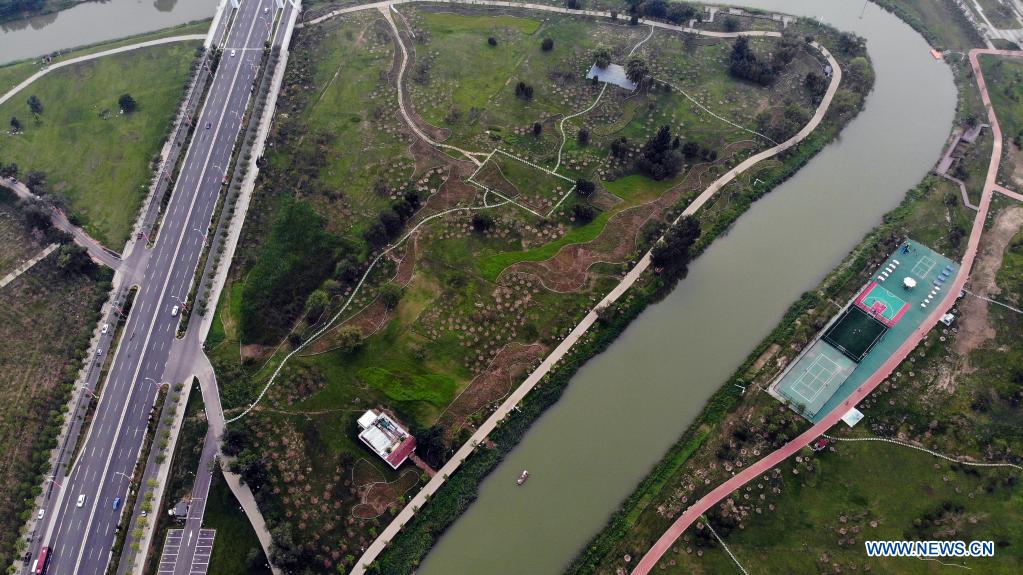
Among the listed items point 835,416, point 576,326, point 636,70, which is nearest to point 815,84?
point 636,70

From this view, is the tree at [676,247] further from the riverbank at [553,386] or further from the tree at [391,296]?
the tree at [391,296]

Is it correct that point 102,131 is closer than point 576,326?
No

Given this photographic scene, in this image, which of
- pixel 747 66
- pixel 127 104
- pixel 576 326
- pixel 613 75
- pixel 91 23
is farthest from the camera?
pixel 91 23

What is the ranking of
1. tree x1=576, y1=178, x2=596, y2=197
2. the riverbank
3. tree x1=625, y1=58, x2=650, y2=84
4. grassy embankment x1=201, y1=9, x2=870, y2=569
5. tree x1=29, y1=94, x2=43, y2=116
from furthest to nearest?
tree x1=29, y1=94, x2=43, y2=116 → tree x1=625, y1=58, x2=650, y2=84 → tree x1=576, y1=178, x2=596, y2=197 → grassy embankment x1=201, y1=9, x2=870, y2=569 → the riverbank

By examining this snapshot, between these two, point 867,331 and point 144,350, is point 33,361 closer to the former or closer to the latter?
point 144,350

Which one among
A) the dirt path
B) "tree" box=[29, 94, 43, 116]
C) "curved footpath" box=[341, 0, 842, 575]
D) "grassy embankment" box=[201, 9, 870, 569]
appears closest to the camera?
"curved footpath" box=[341, 0, 842, 575]

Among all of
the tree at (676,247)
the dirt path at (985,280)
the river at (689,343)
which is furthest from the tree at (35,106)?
the dirt path at (985,280)

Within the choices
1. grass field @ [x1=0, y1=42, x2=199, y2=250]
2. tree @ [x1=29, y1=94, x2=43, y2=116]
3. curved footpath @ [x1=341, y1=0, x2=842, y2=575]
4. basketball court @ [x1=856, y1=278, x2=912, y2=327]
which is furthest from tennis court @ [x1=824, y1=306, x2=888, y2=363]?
tree @ [x1=29, y1=94, x2=43, y2=116]

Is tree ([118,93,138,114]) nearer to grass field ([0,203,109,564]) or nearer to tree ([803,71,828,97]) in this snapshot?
grass field ([0,203,109,564])
